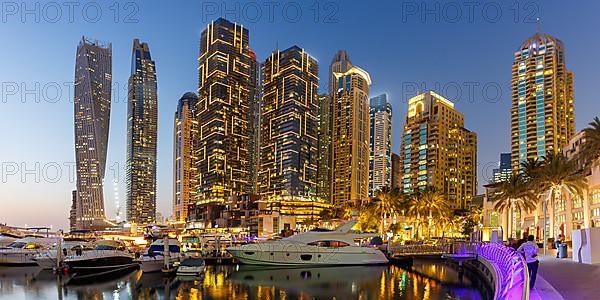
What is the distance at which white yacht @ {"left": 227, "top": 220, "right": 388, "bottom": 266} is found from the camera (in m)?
49.6

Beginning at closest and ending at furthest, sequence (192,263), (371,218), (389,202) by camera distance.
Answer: (192,263) < (389,202) < (371,218)

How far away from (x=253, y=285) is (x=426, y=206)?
56.3m

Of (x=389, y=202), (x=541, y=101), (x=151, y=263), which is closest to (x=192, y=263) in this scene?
(x=151, y=263)

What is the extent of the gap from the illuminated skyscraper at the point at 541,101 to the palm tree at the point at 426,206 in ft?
301

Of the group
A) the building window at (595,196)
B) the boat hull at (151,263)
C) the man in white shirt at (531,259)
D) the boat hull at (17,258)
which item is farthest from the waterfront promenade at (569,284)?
the boat hull at (17,258)

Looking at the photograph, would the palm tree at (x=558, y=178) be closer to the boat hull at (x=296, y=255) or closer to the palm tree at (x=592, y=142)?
the palm tree at (x=592, y=142)

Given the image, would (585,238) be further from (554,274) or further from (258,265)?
(258,265)

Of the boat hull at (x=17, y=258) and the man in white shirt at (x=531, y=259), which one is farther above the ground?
the man in white shirt at (x=531, y=259)

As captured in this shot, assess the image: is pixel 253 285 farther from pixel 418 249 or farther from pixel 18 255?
pixel 418 249

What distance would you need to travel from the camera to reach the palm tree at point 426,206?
86625 millimetres

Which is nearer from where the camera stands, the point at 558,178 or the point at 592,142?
the point at 592,142

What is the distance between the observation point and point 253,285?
3584 cm

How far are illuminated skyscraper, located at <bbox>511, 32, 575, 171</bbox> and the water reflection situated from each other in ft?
472

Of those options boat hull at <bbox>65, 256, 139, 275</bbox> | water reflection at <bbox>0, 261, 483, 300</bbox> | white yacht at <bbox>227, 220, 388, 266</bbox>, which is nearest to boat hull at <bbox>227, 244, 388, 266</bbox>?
white yacht at <bbox>227, 220, 388, 266</bbox>
